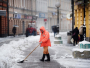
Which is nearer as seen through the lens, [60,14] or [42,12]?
[42,12]

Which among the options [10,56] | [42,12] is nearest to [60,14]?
[42,12]

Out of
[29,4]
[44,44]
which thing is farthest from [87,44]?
[29,4]

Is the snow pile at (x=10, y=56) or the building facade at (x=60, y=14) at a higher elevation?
the building facade at (x=60, y=14)

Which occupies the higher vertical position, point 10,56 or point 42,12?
point 42,12

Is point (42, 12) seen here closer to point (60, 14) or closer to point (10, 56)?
point (60, 14)

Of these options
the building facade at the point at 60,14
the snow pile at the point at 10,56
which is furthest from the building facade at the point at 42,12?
the snow pile at the point at 10,56

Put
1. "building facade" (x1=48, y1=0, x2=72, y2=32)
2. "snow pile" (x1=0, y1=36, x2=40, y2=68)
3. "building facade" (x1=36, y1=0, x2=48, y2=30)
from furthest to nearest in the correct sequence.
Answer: "building facade" (x1=48, y1=0, x2=72, y2=32) → "building facade" (x1=36, y1=0, x2=48, y2=30) → "snow pile" (x1=0, y1=36, x2=40, y2=68)

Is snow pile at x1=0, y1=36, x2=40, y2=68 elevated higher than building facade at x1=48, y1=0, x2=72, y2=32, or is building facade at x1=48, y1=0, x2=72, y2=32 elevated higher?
building facade at x1=48, y1=0, x2=72, y2=32

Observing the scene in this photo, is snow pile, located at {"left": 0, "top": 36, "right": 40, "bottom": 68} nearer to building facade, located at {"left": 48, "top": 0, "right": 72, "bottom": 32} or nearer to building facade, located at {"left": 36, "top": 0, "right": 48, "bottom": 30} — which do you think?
building facade, located at {"left": 36, "top": 0, "right": 48, "bottom": 30}

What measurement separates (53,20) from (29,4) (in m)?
15.6

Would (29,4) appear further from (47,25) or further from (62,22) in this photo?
(62,22)

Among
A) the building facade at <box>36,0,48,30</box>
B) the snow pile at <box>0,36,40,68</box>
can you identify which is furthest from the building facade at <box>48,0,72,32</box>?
the snow pile at <box>0,36,40,68</box>

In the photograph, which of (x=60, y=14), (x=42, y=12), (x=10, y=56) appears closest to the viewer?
(x=10, y=56)

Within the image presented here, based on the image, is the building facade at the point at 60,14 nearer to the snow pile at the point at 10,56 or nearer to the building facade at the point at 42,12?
the building facade at the point at 42,12
